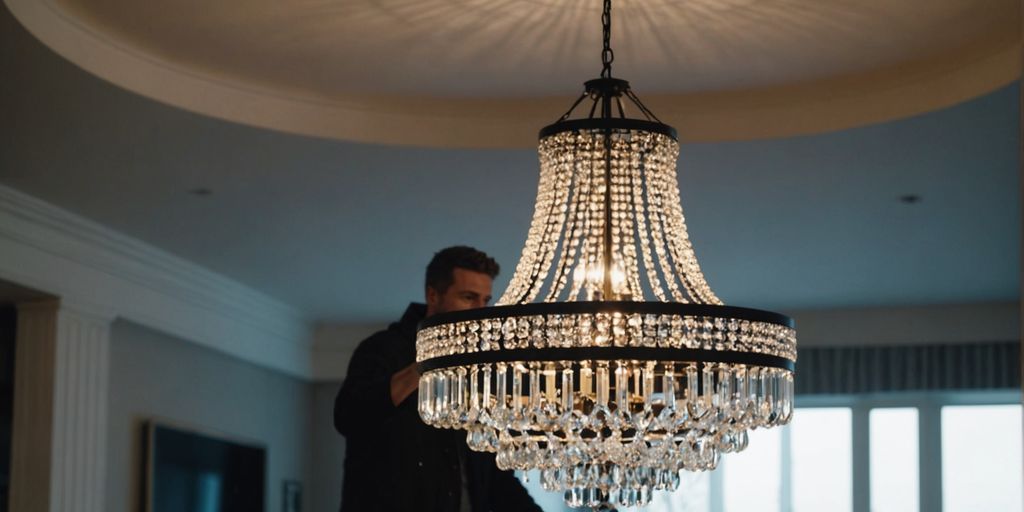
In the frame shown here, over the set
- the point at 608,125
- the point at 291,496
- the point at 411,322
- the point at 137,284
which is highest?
the point at 137,284

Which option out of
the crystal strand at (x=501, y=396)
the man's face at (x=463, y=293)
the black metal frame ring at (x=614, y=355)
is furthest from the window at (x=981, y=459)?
the crystal strand at (x=501, y=396)

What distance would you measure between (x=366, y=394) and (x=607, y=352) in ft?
2.33

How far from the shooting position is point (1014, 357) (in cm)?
718

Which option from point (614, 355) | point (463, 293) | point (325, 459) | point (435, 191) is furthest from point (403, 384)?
point (325, 459)

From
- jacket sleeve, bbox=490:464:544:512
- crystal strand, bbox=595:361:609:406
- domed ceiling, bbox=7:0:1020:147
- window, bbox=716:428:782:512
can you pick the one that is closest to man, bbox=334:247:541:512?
jacket sleeve, bbox=490:464:544:512

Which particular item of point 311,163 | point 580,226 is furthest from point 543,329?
point 311,163

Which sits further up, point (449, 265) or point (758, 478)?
point (449, 265)

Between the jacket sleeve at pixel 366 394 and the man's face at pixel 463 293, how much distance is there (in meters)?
0.17

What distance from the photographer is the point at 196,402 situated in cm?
655

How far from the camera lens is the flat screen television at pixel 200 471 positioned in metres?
6.07

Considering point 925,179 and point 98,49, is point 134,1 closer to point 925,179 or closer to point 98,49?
point 98,49

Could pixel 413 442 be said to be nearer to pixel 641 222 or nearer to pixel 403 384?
pixel 403 384

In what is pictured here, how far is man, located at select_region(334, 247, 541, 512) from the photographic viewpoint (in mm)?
3098

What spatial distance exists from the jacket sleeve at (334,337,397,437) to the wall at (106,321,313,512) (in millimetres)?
2990
